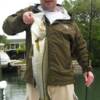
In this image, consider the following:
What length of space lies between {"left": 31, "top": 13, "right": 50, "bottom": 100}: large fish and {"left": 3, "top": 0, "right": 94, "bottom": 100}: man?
100 mm

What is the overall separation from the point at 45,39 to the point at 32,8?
1.21 feet

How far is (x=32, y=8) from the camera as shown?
429 centimetres

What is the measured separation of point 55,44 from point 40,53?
263 millimetres

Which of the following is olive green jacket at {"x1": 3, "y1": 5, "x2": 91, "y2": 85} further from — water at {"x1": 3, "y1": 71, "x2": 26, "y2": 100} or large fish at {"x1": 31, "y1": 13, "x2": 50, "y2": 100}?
water at {"x1": 3, "y1": 71, "x2": 26, "y2": 100}

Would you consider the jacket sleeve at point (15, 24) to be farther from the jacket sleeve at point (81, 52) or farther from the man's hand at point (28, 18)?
the jacket sleeve at point (81, 52)

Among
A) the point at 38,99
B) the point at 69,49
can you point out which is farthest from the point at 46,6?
the point at 38,99

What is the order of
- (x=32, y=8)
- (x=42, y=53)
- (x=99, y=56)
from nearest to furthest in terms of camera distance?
(x=42, y=53) → (x=32, y=8) → (x=99, y=56)

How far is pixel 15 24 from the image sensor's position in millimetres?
4203

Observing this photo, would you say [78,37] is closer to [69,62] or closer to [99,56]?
[69,62]

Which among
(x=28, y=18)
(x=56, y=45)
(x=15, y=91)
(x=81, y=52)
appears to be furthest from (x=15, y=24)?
(x=15, y=91)

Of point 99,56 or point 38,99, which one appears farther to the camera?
point 99,56

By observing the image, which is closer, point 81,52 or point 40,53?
point 40,53

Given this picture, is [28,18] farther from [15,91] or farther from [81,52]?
[15,91]

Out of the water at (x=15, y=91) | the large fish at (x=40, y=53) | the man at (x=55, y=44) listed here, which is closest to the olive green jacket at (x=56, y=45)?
the man at (x=55, y=44)
